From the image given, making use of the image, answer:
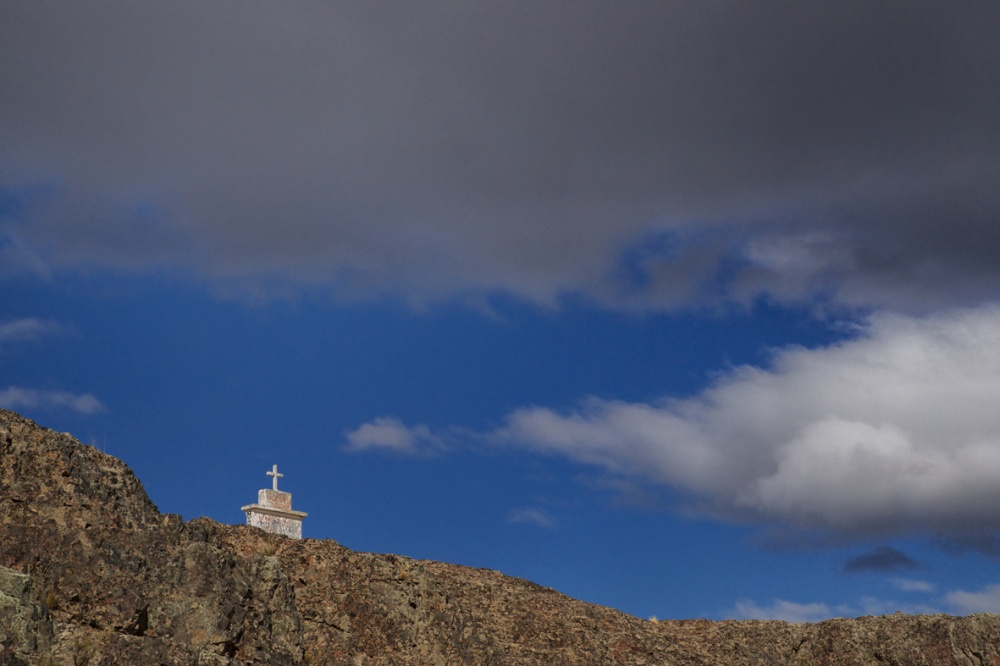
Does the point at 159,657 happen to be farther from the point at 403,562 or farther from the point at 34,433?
the point at 403,562

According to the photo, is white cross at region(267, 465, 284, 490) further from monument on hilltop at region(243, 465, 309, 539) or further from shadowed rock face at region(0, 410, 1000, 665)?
shadowed rock face at region(0, 410, 1000, 665)

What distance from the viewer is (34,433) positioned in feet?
57.0

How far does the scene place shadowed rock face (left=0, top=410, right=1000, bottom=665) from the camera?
15492 millimetres

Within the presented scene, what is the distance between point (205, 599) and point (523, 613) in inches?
323

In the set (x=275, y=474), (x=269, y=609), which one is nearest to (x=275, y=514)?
(x=275, y=474)

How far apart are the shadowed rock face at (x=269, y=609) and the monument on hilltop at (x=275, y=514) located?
16333 millimetres

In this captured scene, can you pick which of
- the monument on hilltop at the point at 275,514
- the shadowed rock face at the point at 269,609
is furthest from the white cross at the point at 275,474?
the shadowed rock face at the point at 269,609

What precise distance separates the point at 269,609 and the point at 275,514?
68.6ft

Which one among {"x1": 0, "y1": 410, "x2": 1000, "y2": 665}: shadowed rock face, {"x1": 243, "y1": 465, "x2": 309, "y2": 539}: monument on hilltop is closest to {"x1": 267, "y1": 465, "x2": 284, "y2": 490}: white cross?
{"x1": 243, "y1": 465, "x2": 309, "y2": 539}: monument on hilltop

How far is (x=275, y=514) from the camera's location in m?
38.8

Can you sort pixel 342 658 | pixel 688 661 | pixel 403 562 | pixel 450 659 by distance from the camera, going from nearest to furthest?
pixel 342 658
pixel 450 659
pixel 403 562
pixel 688 661

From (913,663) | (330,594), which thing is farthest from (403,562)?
(913,663)

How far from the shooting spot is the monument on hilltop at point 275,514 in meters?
38.4

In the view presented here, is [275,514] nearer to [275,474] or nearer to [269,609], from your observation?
[275,474]
